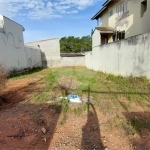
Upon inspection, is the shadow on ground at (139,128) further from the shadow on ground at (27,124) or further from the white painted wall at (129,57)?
the white painted wall at (129,57)

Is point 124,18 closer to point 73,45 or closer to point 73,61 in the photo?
point 73,61

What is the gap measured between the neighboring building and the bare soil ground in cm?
746

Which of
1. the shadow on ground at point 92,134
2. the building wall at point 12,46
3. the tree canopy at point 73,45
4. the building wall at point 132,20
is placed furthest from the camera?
→ the tree canopy at point 73,45

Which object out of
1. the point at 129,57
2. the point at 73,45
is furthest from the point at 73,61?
the point at 73,45

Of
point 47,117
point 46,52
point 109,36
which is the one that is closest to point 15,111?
point 47,117

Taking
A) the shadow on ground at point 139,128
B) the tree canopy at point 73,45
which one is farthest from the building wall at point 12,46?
the tree canopy at point 73,45

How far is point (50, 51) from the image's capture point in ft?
60.8

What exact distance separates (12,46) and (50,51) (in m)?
7.92

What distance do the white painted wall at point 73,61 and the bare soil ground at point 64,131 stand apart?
15.0 meters

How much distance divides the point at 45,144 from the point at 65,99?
221 centimetres

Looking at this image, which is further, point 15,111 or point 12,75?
point 12,75

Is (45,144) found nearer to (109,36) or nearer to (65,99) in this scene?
(65,99)

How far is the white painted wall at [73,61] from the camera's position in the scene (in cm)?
1860

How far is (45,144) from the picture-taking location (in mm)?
2354
